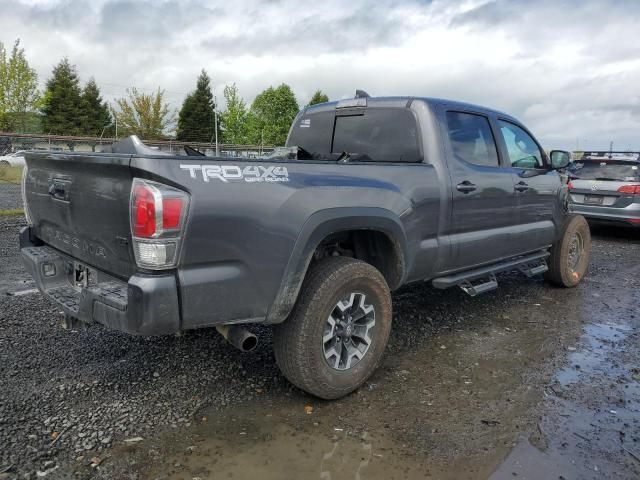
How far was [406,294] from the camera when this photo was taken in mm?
5332

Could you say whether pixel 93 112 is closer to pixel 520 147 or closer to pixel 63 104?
pixel 63 104

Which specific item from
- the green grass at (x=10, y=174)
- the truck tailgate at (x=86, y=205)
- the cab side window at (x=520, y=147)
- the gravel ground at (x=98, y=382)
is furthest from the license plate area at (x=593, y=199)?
the green grass at (x=10, y=174)

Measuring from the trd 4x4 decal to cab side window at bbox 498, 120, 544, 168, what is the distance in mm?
2875

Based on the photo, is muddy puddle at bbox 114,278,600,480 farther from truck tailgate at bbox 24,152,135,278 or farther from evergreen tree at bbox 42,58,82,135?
evergreen tree at bbox 42,58,82,135

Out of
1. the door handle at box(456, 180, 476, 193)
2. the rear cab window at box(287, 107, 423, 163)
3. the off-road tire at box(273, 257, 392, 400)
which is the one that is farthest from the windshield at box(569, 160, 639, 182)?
the off-road tire at box(273, 257, 392, 400)

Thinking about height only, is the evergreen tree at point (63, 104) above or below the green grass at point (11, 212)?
above

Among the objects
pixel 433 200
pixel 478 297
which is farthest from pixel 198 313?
pixel 478 297

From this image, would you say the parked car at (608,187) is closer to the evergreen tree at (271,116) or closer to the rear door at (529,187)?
the rear door at (529,187)

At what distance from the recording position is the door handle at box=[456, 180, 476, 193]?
3867 mm

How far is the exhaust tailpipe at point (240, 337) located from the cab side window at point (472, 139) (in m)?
2.24

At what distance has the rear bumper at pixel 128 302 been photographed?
7.61 feet

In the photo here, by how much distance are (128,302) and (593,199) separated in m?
9.20

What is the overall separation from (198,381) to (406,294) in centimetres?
273

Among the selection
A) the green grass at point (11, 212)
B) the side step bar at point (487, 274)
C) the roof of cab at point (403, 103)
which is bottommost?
the green grass at point (11, 212)
